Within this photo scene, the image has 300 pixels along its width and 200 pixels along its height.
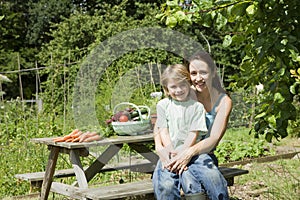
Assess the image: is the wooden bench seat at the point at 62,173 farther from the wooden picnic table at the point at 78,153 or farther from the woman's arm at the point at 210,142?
the woman's arm at the point at 210,142

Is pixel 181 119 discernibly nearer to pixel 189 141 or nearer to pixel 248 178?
pixel 189 141

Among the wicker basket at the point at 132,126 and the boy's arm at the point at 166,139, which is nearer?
the boy's arm at the point at 166,139

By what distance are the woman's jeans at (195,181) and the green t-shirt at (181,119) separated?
0.19 meters

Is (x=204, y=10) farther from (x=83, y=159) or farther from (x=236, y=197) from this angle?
(x=83, y=159)

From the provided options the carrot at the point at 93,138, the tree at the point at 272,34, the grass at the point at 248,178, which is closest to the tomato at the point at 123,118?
the carrot at the point at 93,138

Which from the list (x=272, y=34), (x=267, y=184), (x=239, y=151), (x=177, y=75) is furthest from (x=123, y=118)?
(x=239, y=151)

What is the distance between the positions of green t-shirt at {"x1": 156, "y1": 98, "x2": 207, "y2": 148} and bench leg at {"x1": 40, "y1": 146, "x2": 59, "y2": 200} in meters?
1.07

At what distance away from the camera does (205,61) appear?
12.2ft

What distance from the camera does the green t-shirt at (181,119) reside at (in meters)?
3.64

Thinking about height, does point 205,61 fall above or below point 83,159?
above

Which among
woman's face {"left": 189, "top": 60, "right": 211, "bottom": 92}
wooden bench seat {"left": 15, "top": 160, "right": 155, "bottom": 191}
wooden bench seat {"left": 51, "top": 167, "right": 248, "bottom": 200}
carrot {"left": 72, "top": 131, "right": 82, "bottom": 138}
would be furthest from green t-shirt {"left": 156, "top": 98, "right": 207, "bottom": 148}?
wooden bench seat {"left": 15, "top": 160, "right": 155, "bottom": 191}

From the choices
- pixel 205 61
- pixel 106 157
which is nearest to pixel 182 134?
→ pixel 205 61

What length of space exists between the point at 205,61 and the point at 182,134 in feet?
1.70

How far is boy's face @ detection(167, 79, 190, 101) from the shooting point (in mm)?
3652
